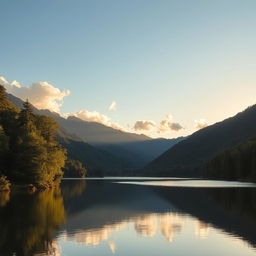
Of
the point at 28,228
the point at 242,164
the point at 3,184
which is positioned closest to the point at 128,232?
the point at 28,228

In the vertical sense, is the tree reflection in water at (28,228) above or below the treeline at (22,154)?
below

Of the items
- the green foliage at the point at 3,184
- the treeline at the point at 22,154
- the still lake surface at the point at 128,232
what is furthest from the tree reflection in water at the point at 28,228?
the treeline at the point at 22,154

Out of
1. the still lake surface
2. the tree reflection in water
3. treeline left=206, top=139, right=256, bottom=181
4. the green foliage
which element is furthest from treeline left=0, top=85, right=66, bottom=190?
treeline left=206, top=139, right=256, bottom=181

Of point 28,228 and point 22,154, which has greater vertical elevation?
point 22,154

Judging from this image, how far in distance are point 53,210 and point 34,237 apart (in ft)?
72.6

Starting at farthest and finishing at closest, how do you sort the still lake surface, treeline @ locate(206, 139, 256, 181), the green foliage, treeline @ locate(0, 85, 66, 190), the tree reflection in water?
1. treeline @ locate(206, 139, 256, 181)
2. treeline @ locate(0, 85, 66, 190)
3. the green foliage
4. the still lake surface
5. the tree reflection in water

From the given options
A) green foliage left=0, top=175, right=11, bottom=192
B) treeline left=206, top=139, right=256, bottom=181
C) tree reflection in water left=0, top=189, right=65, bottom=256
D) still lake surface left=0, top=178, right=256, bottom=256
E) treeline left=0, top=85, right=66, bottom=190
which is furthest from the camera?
treeline left=206, top=139, right=256, bottom=181

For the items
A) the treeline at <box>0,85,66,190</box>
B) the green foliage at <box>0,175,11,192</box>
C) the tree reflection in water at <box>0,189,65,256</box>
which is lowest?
the tree reflection in water at <box>0,189,65,256</box>

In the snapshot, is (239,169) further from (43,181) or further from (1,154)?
(1,154)

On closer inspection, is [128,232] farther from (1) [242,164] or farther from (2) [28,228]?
(1) [242,164]

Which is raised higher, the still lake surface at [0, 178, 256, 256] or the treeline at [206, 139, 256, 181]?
the treeline at [206, 139, 256, 181]

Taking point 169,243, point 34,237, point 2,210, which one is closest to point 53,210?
point 2,210

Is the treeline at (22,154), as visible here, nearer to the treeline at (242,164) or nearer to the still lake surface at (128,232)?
the still lake surface at (128,232)

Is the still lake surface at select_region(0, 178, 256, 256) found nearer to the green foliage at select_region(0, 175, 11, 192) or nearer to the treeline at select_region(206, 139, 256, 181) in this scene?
the green foliage at select_region(0, 175, 11, 192)
